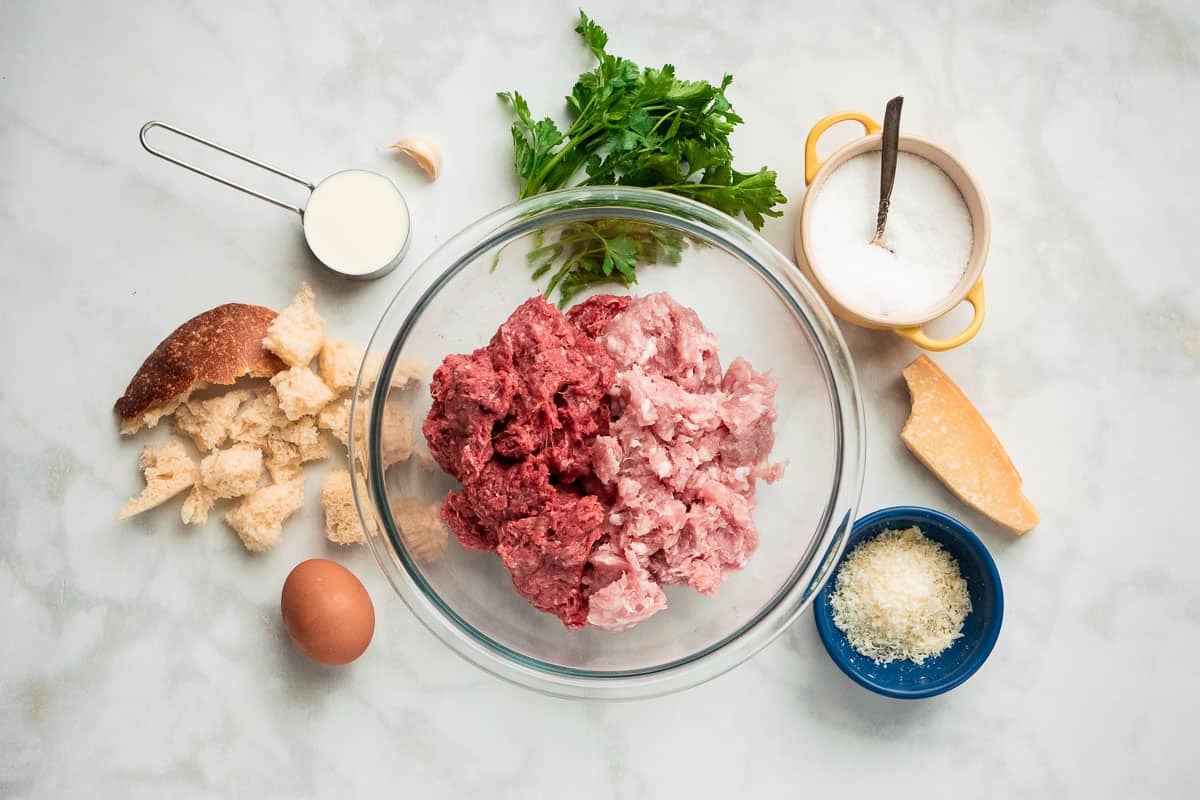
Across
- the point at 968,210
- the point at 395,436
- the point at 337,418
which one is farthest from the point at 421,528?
the point at 968,210

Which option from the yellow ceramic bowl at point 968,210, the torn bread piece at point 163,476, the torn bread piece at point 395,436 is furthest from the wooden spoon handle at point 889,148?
the torn bread piece at point 163,476

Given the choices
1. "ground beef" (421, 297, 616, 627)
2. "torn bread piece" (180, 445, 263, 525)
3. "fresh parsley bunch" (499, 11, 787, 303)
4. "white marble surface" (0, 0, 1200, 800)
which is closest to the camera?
"ground beef" (421, 297, 616, 627)

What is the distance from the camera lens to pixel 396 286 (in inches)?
111

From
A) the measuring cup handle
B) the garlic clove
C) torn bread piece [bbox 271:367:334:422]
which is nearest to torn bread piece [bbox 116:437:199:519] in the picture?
torn bread piece [bbox 271:367:334:422]

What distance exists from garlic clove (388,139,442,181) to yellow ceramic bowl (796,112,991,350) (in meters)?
1.13

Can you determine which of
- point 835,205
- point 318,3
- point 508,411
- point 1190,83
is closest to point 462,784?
point 508,411

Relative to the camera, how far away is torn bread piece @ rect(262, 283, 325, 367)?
2.69m

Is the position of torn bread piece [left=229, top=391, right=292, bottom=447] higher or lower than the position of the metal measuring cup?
lower

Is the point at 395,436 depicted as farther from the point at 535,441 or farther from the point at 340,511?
the point at 535,441

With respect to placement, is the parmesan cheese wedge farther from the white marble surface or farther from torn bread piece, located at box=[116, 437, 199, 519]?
torn bread piece, located at box=[116, 437, 199, 519]

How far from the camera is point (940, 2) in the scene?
2918mm

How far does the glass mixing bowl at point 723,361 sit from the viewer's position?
2.49m

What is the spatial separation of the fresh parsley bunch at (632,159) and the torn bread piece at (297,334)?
713 mm

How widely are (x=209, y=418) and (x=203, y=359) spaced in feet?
0.63
